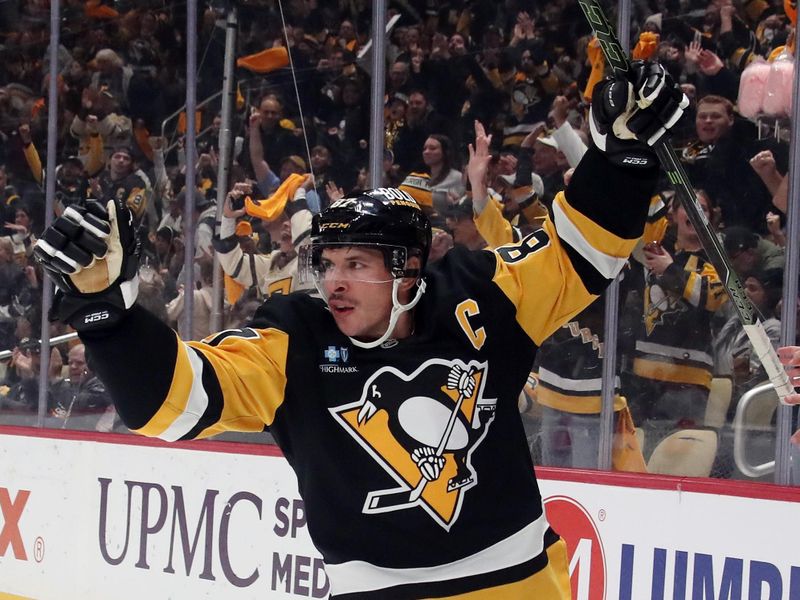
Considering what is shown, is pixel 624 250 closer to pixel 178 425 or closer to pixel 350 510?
pixel 350 510

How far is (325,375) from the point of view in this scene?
6.38 ft

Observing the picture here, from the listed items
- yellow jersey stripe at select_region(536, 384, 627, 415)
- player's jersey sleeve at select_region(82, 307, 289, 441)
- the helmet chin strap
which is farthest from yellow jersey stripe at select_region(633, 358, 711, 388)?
player's jersey sleeve at select_region(82, 307, 289, 441)

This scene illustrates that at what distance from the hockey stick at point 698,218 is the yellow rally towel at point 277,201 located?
Answer: 224cm

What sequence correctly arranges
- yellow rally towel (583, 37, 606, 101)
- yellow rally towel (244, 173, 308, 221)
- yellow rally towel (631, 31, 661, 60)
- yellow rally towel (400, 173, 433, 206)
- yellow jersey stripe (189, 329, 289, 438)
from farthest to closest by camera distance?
yellow rally towel (244, 173, 308, 221)
yellow rally towel (400, 173, 433, 206)
yellow rally towel (583, 37, 606, 101)
yellow rally towel (631, 31, 661, 60)
yellow jersey stripe (189, 329, 289, 438)

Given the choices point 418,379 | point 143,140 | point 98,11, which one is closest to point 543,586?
point 418,379

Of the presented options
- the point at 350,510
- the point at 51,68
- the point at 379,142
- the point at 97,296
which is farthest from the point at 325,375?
the point at 51,68

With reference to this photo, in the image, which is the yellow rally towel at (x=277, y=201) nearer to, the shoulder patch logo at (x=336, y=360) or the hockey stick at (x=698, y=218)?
the hockey stick at (x=698, y=218)

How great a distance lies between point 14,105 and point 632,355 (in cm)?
315

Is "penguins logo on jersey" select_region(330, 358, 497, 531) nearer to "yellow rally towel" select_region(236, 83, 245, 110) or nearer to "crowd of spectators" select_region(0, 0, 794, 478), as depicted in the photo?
"crowd of spectators" select_region(0, 0, 794, 478)

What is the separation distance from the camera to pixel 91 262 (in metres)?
1.61

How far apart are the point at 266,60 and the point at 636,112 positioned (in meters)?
2.77

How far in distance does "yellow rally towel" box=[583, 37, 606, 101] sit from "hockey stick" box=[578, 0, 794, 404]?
1.33 m

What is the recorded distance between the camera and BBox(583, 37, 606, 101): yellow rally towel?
11.6 feet

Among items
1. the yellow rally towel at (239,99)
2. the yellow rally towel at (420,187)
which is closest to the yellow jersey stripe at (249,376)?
the yellow rally towel at (420,187)
